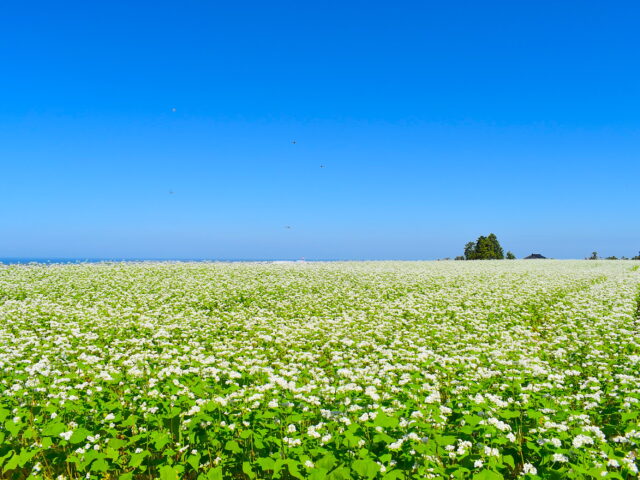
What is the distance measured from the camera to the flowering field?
4246mm

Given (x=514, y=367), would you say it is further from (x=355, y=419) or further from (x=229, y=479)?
(x=229, y=479)

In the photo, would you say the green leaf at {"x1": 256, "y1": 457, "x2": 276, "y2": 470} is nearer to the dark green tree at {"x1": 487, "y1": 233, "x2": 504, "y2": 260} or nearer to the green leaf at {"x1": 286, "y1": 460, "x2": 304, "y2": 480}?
the green leaf at {"x1": 286, "y1": 460, "x2": 304, "y2": 480}

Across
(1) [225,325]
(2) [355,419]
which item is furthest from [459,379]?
(1) [225,325]

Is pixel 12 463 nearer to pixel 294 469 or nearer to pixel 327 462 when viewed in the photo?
pixel 294 469

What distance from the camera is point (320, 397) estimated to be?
5.93 meters

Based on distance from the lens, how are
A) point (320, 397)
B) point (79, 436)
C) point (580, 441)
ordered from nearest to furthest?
1. point (580, 441)
2. point (79, 436)
3. point (320, 397)

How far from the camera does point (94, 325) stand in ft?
36.6

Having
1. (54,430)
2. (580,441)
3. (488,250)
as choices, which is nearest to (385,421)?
(580,441)

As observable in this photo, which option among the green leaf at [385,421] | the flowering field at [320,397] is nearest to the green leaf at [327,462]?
the flowering field at [320,397]

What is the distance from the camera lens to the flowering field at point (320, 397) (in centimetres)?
425

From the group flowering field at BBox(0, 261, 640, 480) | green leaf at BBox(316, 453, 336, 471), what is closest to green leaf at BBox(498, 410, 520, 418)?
flowering field at BBox(0, 261, 640, 480)

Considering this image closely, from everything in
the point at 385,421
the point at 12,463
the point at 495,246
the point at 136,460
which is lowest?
the point at 12,463

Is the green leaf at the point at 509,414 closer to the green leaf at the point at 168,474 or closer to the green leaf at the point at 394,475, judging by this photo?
the green leaf at the point at 394,475

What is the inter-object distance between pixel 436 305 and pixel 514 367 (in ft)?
25.3
